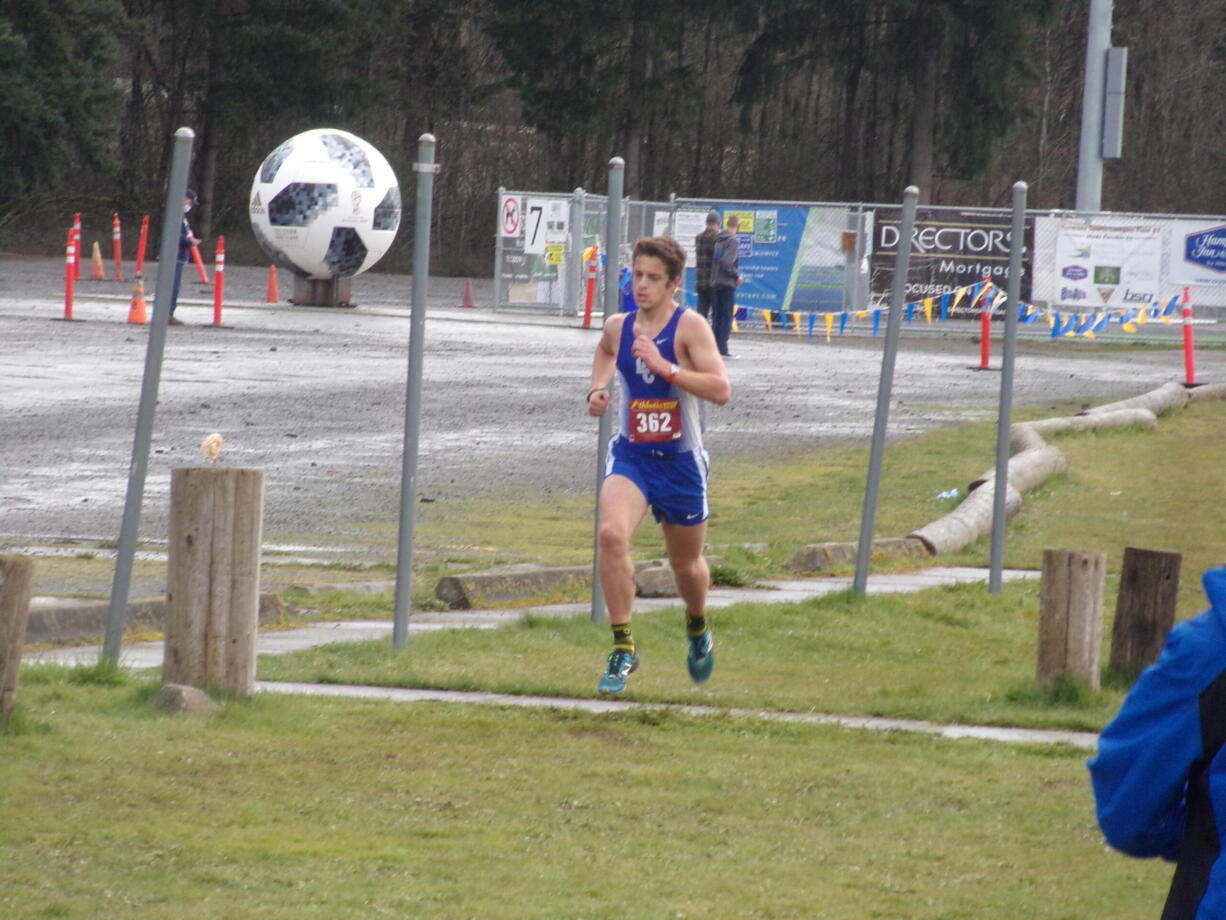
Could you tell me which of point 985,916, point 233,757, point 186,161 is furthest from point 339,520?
point 985,916

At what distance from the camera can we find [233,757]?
6.46 meters

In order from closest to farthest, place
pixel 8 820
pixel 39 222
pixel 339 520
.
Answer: pixel 8 820 → pixel 339 520 → pixel 39 222

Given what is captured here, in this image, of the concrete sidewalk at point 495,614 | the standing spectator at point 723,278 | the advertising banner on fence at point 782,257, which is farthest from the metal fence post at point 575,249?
the concrete sidewalk at point 495,614

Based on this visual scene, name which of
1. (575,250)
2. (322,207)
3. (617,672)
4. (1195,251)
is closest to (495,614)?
(617,672)

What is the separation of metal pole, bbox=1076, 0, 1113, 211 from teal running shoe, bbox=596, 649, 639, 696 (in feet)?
80.1

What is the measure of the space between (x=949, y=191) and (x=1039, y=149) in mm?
3162

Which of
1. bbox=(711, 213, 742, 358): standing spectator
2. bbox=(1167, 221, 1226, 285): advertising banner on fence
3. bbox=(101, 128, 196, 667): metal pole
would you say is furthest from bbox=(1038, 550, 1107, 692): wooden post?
bbox=(1167, 221, 1226, 285): advertising banner on fence

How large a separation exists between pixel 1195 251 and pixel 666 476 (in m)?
25.9

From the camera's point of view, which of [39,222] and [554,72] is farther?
[554,72]

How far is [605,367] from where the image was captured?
8.18 metres

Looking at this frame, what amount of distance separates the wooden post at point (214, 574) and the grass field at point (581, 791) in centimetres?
18

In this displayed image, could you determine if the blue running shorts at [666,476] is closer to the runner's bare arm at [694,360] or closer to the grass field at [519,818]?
the runner's bare arm at [694,360]

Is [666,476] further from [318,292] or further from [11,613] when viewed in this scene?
[318,292]

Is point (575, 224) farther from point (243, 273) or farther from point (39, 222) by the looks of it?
point (39, 222)
